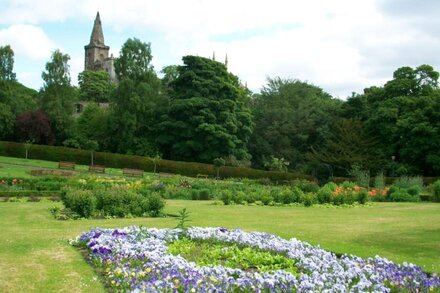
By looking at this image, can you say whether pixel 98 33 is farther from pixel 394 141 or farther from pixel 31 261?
pixel 31 261

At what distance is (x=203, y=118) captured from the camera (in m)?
43.5

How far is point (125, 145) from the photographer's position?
44.8 meters

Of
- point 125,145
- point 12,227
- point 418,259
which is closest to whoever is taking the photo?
point 418,259

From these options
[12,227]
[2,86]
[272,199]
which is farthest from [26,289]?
[2,86]

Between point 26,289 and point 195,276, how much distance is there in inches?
77.9

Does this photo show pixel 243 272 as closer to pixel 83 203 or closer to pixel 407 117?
pixel 83 203

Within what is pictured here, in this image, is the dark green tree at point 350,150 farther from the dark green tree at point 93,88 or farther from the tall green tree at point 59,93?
the dark green tree at point 93,88

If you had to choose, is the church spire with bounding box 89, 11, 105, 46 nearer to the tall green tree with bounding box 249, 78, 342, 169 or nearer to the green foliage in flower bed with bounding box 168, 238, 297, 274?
the tall green tree with bounding box 249, 78, 342, 169

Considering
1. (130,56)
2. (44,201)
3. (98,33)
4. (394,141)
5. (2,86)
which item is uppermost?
(98,33)

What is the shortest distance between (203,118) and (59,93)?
1426cm

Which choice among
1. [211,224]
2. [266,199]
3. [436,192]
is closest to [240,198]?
[266,199]

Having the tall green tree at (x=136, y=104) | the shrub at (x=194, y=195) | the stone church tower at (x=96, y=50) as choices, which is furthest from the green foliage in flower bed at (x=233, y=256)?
the stone church tower at (x=96, y=50)

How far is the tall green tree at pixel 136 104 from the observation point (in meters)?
44.6

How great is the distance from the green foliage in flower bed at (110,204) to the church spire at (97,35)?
103091 millimetres
